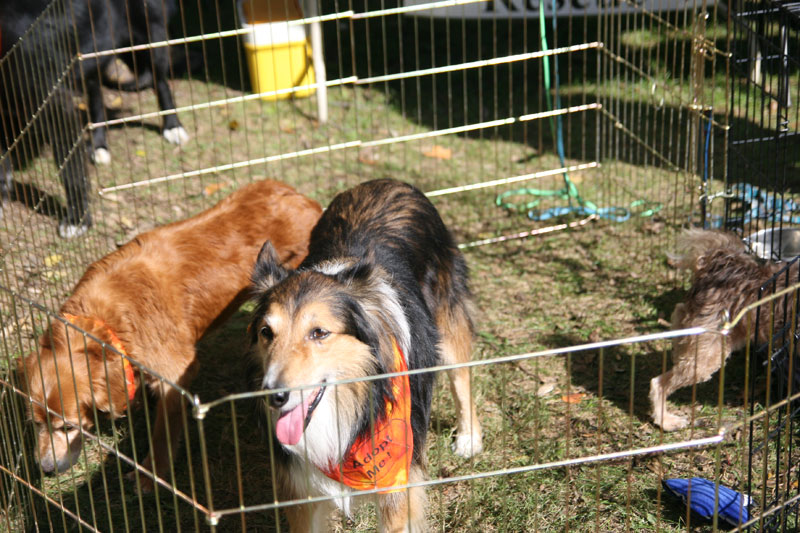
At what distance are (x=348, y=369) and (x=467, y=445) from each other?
1368 mm

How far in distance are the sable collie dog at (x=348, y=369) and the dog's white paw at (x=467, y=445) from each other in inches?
26.1

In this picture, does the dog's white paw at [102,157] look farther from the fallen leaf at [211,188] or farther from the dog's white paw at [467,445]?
the dog's white paw at [467,445]

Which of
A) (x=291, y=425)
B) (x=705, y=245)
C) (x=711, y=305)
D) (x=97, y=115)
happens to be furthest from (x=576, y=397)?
(x=97, y=115)

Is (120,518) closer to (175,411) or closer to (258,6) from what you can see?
(175,411)

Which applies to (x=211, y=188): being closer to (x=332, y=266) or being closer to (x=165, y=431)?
(x=165, y=431)

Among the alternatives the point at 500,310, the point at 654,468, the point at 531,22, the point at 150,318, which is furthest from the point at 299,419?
the point at 531,22

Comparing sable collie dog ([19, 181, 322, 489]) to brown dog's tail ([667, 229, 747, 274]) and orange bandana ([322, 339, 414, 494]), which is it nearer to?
orange bandana ([322, 339, 414, 494])

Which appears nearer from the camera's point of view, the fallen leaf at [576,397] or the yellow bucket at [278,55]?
the fallen leaf at [576,397]

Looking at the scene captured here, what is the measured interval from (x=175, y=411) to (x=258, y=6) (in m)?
5.06

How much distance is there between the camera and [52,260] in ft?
17.5

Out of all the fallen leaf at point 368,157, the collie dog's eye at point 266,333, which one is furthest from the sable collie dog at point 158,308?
the fallen leaf at point 368,157

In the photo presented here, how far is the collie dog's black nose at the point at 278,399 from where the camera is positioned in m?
2.76

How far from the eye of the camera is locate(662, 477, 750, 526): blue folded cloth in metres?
3.57

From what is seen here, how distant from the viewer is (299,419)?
2924mm
